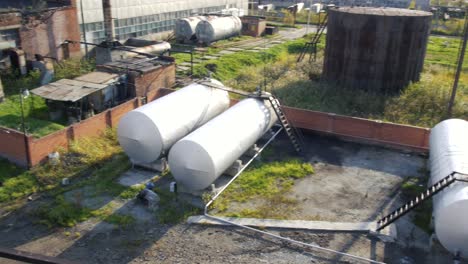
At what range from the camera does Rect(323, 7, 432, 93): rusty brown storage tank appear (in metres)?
22.2

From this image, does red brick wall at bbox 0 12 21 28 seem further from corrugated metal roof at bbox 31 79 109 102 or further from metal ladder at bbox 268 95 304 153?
metal ladder at bbox 268 95 304 153

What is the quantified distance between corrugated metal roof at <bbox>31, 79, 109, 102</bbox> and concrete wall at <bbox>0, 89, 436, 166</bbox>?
1199mm

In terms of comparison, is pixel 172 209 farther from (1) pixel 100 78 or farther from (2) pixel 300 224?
(1) pixel 100 78

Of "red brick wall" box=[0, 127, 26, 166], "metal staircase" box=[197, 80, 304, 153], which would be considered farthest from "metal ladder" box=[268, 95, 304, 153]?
"red brick wall" box=[0, 127, 26, 166]

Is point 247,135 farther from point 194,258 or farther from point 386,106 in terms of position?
point 386,106

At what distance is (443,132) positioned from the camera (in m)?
14.9

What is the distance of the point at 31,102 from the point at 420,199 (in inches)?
684

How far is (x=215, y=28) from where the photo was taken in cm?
3572

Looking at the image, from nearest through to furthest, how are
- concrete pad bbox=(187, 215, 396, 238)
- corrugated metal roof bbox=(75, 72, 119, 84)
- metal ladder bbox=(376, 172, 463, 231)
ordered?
metal ladder bbox=(376, 172, 463, 231), concrete pad bbox=(187, 215, 396, 238), corrugated metal roof bbox=(75, 72, 119, 84)

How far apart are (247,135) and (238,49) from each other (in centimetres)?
2083

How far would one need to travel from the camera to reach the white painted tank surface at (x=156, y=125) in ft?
48.3

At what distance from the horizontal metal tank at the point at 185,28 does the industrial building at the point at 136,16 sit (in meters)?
1.38

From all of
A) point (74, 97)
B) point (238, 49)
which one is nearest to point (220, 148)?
point (74, 97)

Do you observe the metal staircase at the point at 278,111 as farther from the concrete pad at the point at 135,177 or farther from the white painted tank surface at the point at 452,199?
the white painted tank surface at the point at 452,199
